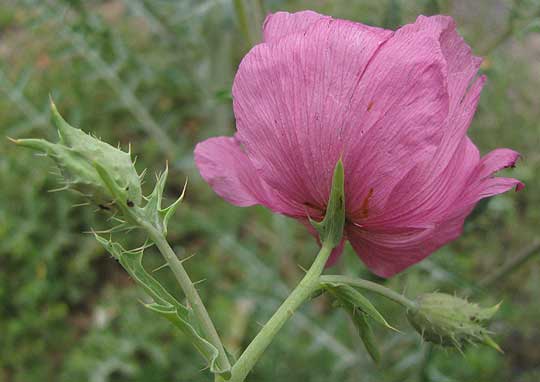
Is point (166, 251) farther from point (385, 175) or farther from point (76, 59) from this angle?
point (76, 59)

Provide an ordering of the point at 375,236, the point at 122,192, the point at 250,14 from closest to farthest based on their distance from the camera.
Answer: the point at 122,192, the point at 375,236, the point at 250,14

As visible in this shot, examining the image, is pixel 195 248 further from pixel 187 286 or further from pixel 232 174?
pixel 187 286

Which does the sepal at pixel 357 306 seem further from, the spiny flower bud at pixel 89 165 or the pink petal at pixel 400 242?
the spiny flower bud at pixel 89 165

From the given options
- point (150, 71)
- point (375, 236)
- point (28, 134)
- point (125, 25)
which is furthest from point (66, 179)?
point (125, 25)

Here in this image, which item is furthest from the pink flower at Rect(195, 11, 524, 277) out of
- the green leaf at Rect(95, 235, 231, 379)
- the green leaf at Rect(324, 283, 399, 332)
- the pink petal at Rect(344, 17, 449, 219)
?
the green leaf at Rect(95, 235, 231, 379)

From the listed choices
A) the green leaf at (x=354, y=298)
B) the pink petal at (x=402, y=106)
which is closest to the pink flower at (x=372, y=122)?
the pink petal at (x=402, y=106)
